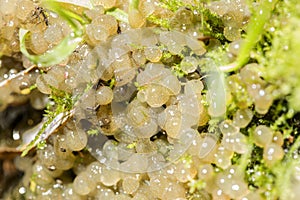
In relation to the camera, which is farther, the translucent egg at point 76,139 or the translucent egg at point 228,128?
the translucent egg at point 76,139

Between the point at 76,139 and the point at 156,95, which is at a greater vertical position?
the point at 156,95

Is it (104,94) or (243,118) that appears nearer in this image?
(243,118)

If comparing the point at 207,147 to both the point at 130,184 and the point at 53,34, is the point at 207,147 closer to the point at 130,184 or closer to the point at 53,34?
the point at 130,184

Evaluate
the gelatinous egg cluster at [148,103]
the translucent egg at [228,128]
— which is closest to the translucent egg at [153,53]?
the gelatinous egg cluster at [148,103]

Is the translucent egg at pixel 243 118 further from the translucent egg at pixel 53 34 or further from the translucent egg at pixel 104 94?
the translucent egg at pixel 53 34

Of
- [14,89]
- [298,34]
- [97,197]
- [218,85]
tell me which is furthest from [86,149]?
[298,34]

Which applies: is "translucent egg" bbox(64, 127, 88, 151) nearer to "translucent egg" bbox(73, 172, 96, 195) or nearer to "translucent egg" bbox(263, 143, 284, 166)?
"translucent egg" bbox(73, 172, 96, 195)

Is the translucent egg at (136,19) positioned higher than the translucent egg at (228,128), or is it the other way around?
the translucent egg at (136,19)

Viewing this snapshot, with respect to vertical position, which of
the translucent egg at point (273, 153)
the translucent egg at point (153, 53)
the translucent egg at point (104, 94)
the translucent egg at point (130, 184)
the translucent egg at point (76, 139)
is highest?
the translucent egg at point (153, 53)

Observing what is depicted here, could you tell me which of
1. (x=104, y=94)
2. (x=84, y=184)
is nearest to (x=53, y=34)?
(x=104, y=94)

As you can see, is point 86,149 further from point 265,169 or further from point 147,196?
point 265,169

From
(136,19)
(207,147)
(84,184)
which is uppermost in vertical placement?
(136,19)
